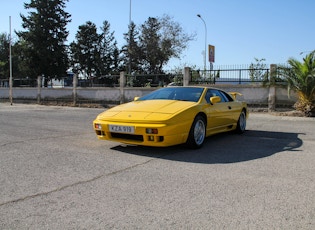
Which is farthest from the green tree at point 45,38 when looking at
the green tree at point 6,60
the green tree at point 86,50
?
the green tree at point 86,50

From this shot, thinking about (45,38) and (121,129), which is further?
(45,38)

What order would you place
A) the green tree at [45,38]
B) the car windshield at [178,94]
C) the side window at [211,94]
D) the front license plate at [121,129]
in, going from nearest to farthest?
the front license plate at [121,129], the car windshield at [178,94], the side window at [211,94], the green tree at [45,38]

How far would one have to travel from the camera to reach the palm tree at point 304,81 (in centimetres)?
1389

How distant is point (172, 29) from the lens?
4762 centimetres

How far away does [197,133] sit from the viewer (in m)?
6.34

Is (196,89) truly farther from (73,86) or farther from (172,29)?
(172,29)

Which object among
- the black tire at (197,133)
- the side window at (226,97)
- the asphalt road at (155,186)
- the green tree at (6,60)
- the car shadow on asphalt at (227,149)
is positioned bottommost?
the asphalt road at (155,186)

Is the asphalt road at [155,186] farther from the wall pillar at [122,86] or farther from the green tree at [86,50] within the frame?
the green tree at [86,50]

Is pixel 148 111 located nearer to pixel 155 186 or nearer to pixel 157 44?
pixel 155 186

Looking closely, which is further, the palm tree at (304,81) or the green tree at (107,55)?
the green tree at (107,55)

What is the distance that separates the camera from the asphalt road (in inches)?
121

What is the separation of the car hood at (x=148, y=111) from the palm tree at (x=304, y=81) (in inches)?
369

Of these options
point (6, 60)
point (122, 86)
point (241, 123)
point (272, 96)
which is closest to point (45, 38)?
point (6, 60)

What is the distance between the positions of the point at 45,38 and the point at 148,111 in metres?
44.6
